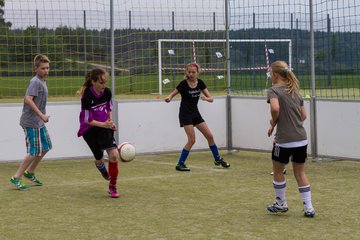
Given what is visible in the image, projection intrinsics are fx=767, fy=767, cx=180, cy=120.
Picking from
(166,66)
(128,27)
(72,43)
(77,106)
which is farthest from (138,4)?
(166,66)

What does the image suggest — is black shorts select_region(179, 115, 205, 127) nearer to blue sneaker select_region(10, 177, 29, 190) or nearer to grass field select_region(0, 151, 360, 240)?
grass field select_region(0, 151, 360, 240)

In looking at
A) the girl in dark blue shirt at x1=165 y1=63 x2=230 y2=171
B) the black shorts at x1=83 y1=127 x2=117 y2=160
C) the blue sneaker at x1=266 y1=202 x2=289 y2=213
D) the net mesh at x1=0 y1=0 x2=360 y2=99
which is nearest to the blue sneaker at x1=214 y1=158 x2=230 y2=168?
the girl in dark blue shirt at x1=165 y1=63 x2=230 y2=171

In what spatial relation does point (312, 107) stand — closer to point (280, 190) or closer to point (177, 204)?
point (177, 204)

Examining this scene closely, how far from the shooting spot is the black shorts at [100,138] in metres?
9.38

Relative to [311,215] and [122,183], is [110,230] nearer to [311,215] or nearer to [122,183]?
[311,215]

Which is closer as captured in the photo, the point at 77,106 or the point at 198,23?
the point at 77,106

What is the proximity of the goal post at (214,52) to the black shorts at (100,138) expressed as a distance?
5.50 m

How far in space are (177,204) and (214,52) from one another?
23.5ft

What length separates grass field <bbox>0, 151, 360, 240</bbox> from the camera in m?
7.15

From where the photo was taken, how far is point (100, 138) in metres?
9.44

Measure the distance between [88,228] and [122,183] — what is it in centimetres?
315

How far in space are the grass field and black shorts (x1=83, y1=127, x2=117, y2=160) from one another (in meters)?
0.61

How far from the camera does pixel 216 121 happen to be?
558 inches

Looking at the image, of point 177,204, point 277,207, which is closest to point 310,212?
point 277,207
